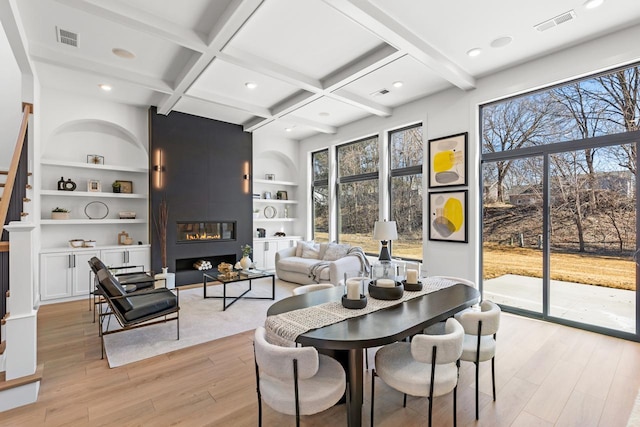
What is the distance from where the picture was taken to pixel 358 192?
21.7 feet

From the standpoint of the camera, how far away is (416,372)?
1.82m

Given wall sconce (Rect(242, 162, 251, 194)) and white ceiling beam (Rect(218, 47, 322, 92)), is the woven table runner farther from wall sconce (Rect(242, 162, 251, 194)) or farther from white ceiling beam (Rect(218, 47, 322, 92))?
wall sconce (Rect(242, 162, 251, 194))

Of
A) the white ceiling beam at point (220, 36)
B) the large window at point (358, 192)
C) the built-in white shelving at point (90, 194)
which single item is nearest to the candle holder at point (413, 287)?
the white ceiling beam at point (220, 36)

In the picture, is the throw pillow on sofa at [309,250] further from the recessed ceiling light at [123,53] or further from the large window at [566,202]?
the recessed ceiling light at [123,53]

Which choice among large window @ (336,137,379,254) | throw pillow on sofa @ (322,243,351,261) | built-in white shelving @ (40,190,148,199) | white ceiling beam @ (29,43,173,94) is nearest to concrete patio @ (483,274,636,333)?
throw pillow on sofa @ (322,243,351,261)

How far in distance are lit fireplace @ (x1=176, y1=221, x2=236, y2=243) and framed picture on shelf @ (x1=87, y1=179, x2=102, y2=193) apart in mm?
1409

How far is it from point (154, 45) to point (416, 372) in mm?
4222

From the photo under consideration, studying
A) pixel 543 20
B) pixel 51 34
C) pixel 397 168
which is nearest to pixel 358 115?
pixel 397 168

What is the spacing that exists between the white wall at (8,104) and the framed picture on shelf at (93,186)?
1.12 metres

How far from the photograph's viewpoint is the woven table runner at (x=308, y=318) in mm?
1789

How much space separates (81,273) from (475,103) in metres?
6.60

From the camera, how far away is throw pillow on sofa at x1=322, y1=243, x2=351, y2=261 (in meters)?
5.75

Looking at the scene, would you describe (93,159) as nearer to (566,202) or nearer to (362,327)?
(362,327)

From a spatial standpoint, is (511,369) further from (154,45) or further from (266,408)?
(154,45)
